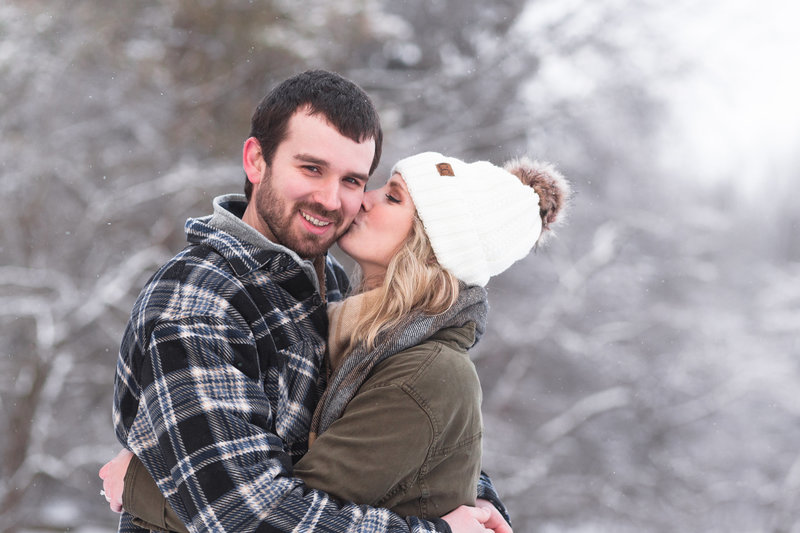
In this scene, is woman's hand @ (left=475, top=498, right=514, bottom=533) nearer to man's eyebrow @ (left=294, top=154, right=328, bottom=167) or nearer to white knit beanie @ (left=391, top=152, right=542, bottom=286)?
white knit beanie @ (left=391, top=152, right=542, bottom=286)

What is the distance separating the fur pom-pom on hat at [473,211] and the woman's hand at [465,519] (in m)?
0.54

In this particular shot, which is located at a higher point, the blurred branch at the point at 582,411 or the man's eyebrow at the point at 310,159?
the blurred branch at the point at 582,411

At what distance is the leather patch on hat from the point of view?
177 centimetres

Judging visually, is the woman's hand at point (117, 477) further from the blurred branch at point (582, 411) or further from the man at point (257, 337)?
the blurred branch at point (582, 411)

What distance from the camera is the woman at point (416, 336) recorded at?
1377 millimetres

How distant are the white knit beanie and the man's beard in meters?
0.23

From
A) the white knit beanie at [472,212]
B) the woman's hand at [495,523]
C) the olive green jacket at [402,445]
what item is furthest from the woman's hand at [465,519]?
the white knit beanie at [472,212]

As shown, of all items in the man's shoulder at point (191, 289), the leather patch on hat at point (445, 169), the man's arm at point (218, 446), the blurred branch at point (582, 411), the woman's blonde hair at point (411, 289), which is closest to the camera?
the man's arm at point (218, 446)

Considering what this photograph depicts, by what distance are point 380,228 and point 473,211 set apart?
0.24 meters

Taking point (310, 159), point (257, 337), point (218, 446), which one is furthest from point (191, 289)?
point (310, 159)

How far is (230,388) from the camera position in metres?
1.35

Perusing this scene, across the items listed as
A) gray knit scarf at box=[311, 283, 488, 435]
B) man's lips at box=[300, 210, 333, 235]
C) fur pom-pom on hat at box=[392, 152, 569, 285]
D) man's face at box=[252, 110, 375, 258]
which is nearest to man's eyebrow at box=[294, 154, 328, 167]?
man's face at box=[252, 110, 375, 258]

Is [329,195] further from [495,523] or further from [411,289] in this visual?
[495,523]

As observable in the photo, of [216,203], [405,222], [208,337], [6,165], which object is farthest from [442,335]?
[6,165]
